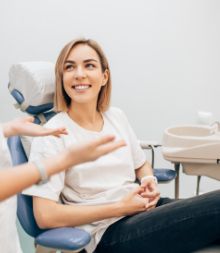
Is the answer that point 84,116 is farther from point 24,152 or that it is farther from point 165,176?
point 165,176

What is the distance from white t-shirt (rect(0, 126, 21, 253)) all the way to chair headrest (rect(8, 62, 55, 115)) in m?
0.33

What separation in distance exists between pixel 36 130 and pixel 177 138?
811mm

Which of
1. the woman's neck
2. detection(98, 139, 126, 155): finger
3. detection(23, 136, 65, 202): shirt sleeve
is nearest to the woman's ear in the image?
the woman's neck

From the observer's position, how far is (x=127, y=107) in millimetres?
2197

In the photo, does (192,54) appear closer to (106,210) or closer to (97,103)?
(97,103)

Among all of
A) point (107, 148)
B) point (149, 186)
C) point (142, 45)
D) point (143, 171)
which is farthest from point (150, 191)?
point (142, 45)

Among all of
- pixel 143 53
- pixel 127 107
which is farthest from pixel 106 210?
pixel 143 53

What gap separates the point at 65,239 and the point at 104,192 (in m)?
0.37

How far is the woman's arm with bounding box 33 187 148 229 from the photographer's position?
118cm

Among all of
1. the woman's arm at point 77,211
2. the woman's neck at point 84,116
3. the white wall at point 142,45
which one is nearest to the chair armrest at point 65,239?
the woman's arm at point 77,211

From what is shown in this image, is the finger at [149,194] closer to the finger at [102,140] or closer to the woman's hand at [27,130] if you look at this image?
the woman's hand at [27,130]

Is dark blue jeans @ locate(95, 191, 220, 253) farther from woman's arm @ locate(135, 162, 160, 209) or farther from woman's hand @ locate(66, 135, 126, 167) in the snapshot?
woman's hand @ locate(66, 135, 126, 167)

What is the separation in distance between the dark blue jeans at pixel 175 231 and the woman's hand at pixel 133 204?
0.20ft

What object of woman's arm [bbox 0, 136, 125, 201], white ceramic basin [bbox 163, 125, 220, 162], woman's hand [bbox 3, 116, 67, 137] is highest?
woman's arm [bbox 0, 136, 125, 201]
